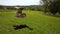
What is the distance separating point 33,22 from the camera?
11.6 feet

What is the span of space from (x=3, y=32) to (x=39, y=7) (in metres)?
1.39

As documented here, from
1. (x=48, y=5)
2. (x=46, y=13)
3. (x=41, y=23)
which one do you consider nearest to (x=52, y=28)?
(x=41, y=23)

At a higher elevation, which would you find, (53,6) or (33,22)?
(53,6)

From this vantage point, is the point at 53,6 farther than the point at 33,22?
Yes

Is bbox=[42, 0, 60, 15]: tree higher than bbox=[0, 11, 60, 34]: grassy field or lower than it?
higher

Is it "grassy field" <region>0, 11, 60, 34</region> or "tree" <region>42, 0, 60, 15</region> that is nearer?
"grassy field" <region>0, 11, 60, 34</region>

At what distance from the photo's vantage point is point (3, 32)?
2881mm

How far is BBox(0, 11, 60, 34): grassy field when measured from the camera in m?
2.93

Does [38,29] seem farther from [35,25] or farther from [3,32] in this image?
[3,32]

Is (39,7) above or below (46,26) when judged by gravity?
above

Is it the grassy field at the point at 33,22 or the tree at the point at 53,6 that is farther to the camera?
the tree at the point at 53,6

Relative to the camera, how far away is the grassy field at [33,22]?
2932 mm

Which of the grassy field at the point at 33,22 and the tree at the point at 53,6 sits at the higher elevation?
the tree at the point at 53,6

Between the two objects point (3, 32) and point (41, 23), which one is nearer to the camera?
point (3, 32)
